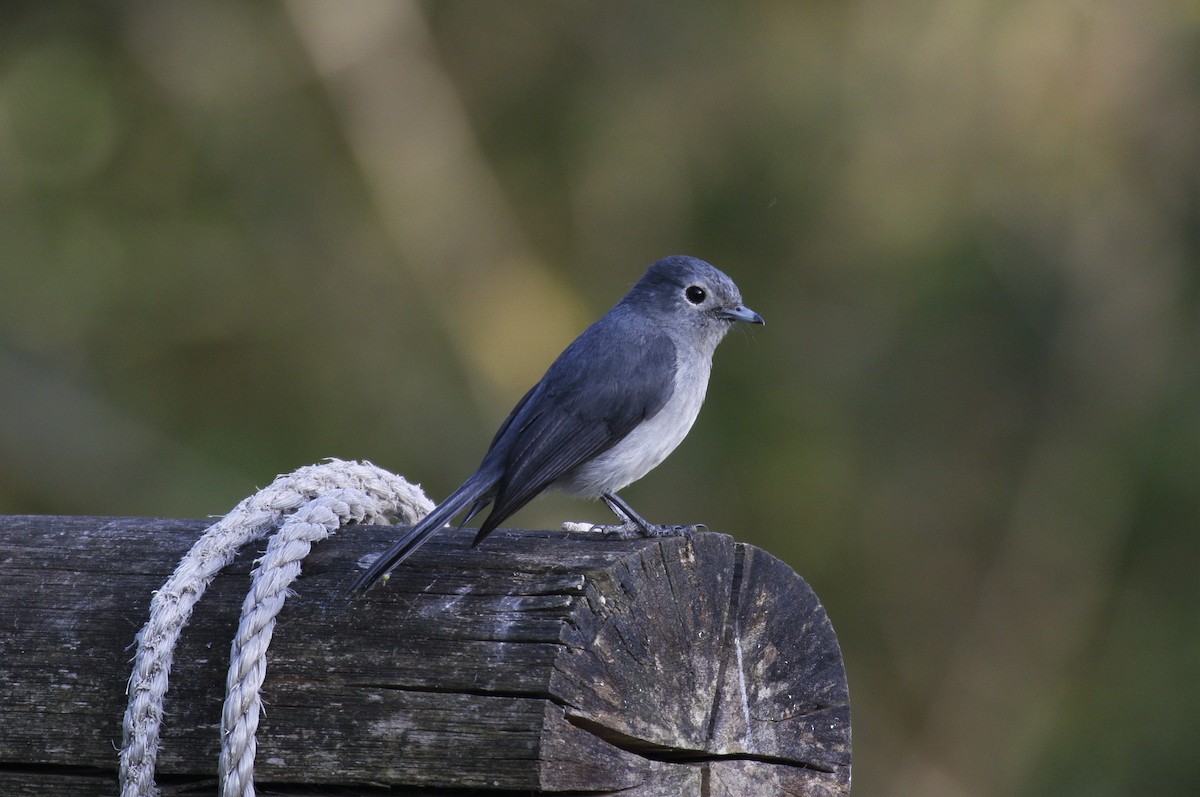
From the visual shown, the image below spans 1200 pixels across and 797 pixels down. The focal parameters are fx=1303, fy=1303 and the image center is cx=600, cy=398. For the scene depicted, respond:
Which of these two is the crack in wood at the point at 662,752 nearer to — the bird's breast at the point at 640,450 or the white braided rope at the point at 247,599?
the white braided rope at the point at 247,599

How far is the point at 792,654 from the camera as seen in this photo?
230cm

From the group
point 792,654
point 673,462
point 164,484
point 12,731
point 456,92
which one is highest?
point 456,92

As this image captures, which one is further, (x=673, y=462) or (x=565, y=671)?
(x=673, y=462)

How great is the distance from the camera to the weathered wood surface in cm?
187

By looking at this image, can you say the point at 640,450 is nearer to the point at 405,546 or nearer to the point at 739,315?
the point at 739,315

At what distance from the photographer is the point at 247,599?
2.00 metres

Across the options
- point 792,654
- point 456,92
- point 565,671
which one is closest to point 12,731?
point 565,671

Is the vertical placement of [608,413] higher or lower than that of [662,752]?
higher

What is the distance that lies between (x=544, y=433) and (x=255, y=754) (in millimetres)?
1544

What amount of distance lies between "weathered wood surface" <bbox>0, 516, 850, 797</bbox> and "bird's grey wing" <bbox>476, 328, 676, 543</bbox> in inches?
34.7

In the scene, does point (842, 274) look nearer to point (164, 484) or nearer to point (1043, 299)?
point (1043, 299)

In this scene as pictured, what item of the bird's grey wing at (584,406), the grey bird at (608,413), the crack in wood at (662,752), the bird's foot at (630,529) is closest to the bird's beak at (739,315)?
the grey bird at (608,413)

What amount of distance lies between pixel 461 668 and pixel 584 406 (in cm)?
161

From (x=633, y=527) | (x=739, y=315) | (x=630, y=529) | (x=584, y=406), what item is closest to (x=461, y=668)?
(x=630, y=529)
